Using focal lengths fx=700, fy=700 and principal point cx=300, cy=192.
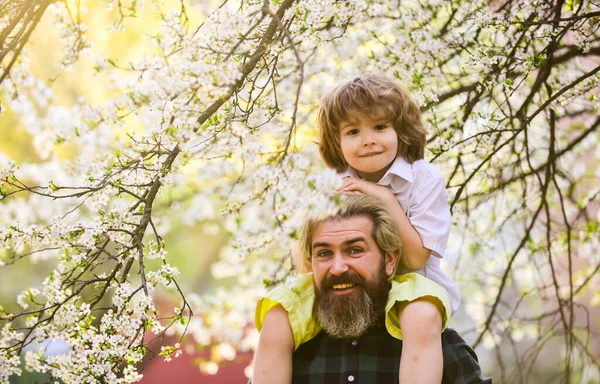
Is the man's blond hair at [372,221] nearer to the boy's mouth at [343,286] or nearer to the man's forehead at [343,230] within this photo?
the man's forehead at [343,230]

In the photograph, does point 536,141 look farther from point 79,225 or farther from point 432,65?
point 79,225

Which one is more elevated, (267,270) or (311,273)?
(267,270)

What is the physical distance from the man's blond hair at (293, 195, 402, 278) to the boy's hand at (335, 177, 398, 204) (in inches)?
0.7

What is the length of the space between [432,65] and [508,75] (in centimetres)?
45

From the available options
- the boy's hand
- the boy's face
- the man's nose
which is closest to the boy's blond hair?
the boy's face

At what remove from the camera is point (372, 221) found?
2.79 metres

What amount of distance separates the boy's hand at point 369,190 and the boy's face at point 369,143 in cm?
12

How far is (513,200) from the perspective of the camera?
6984 millimetres

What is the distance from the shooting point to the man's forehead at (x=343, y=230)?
2.75 m

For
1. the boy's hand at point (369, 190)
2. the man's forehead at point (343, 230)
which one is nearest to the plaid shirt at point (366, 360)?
the man's forehead at point (343, 230)

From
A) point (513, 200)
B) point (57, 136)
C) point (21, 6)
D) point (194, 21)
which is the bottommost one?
point (57, 136)

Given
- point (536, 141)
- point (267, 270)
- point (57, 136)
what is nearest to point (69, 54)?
point (57, 136)

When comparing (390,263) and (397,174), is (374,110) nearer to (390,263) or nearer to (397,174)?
(397,174)

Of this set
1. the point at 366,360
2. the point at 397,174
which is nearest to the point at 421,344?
the point at 366,360
